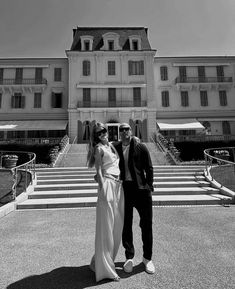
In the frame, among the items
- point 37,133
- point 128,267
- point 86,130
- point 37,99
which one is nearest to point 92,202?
point 128,267

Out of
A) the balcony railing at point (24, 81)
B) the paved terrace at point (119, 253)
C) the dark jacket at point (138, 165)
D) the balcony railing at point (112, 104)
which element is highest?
the balcony railing at point (24, 81)

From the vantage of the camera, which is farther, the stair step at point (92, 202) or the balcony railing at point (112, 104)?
the balcony railing at point (112, 104)

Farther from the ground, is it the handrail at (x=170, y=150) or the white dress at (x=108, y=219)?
the handrail at (x=170, y=150)

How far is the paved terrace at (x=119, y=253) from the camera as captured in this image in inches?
107

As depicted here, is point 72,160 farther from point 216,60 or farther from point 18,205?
point 216,60

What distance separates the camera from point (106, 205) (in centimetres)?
281

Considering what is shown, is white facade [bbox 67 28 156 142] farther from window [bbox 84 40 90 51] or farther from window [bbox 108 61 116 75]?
window [bbox 84 40 90 51]

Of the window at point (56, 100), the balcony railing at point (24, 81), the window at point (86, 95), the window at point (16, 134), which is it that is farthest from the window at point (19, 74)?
the window at point (86, 95)

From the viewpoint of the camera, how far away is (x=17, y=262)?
10.8ft

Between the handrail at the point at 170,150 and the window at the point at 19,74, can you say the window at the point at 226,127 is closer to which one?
the handrail at the point at 170,150

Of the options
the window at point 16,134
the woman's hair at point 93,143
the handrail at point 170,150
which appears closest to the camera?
the woman's hair at point 93,143

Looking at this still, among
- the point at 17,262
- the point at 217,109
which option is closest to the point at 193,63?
the point at 217,109

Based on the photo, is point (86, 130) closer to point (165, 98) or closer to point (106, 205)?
point (165, 98)

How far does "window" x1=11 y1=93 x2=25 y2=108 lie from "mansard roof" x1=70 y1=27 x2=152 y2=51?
31.2 ft
